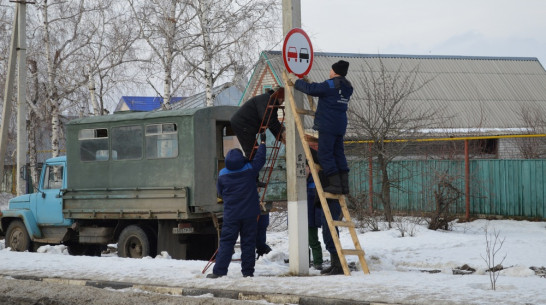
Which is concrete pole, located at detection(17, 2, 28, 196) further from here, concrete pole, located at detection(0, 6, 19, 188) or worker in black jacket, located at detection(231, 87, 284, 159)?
worker in black jacket, located at detection(231, 87, 284, 159)

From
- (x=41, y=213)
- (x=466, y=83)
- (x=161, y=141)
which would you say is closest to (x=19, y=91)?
(x=41, y=213)

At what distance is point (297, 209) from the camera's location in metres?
9.70

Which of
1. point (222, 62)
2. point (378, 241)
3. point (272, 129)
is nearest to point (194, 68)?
point (222, 62)

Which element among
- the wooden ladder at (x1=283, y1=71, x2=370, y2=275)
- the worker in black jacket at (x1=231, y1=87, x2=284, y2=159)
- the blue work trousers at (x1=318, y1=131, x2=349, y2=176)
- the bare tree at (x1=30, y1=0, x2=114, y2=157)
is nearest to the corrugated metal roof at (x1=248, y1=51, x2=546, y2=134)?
the bare tree at (x1=30, y1=0, x2=114, y2=157)

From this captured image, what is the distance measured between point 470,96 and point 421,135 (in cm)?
1409

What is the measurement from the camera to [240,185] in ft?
32.0

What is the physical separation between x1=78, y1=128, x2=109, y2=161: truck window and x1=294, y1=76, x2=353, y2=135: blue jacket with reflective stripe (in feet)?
21.3

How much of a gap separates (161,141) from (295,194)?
4987 millimetres

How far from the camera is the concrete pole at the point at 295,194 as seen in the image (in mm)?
9703

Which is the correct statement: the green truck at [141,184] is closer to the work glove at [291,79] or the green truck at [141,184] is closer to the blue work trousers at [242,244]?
the blue work trousers at [242,244]

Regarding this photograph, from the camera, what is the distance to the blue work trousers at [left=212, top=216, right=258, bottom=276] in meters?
9.66

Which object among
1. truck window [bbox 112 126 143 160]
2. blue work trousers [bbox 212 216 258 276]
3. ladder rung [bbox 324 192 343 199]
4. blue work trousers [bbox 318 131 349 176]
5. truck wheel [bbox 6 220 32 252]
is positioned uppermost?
truck window [bbox 112 126 143 160]

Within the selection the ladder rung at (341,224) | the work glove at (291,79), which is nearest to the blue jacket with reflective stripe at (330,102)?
the work glove at (291,79)

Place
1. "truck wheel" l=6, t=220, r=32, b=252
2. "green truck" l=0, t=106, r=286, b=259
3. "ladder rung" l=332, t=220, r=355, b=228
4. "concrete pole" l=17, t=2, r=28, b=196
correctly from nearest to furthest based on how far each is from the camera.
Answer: "ladder rung" l=332, t=220, r=355, b=228 < "green truck" l=0, t=106, r=286, b=259 < "truck wheel" l=6, t=220, r=32, b=252 < "concrete pole" l=17, t=2, r=28, b=196
